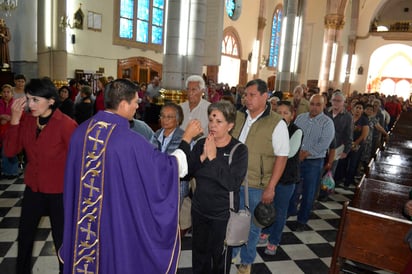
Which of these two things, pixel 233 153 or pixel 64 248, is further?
pixel 233 153

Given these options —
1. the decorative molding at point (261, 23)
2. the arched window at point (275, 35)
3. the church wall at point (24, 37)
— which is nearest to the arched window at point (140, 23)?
the church wall at point (24, 37)

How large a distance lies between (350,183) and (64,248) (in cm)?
635

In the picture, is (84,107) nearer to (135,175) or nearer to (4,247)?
(4,247)

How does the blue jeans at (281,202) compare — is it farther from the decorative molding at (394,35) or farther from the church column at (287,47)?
the decorative molding at (394,35)

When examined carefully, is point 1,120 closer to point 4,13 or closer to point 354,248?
point 354,248

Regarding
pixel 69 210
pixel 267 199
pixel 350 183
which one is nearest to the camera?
pixel 69 210

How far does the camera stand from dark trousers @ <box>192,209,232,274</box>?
2.56 m

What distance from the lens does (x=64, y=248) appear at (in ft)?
7.21

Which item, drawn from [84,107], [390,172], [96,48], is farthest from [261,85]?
[96,48]

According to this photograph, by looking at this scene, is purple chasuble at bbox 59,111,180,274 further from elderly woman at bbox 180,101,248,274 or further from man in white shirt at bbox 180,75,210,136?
man in white shirt at bbox 180,75,210,136

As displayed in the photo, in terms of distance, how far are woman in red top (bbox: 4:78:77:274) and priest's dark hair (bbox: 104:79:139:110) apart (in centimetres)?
77

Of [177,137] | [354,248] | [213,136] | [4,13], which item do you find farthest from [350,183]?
[4,13]

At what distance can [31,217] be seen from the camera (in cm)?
261

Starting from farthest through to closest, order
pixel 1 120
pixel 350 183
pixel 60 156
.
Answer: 1. pixel 350 183
2. pixel 1 120
3. pixel 60 156
